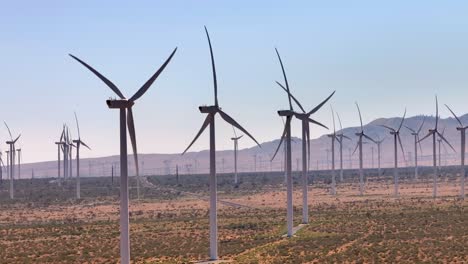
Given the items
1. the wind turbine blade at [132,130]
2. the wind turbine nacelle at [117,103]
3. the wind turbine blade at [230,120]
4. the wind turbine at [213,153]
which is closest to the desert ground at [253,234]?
the wind turbine at [213,153]

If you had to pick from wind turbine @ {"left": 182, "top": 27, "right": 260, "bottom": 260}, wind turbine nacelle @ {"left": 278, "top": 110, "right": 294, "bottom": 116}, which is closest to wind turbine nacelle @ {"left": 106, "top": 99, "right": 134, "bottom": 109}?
wind turbine @ {"left": 182, "top": 27, "right": 260, "bottom": 260}

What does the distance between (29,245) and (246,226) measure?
81.4ft

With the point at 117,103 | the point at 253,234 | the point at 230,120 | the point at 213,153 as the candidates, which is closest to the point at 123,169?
the point at 117,103

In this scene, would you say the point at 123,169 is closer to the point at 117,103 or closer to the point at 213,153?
the point at 117,103

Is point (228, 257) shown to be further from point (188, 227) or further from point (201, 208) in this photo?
point (201, 208)

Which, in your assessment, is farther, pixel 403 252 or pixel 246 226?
pixel 246 226

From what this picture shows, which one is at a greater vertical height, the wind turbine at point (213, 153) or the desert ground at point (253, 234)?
the wind turbine at point (213, 153)

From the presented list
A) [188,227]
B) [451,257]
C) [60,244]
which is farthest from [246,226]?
[451,257]

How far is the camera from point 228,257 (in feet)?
198

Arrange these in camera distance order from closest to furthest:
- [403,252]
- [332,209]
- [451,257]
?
[451,257] → [403,252] → [332,209]

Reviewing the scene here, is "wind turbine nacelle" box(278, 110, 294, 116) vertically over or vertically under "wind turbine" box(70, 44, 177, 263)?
over

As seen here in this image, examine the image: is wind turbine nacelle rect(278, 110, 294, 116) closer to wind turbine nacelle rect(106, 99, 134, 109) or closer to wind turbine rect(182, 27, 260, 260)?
wind turbine rect(182, 27, 260, 260)

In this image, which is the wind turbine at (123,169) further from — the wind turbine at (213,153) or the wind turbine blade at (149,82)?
the wind turbine at (213,153)

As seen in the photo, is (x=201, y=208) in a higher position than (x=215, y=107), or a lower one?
lower
